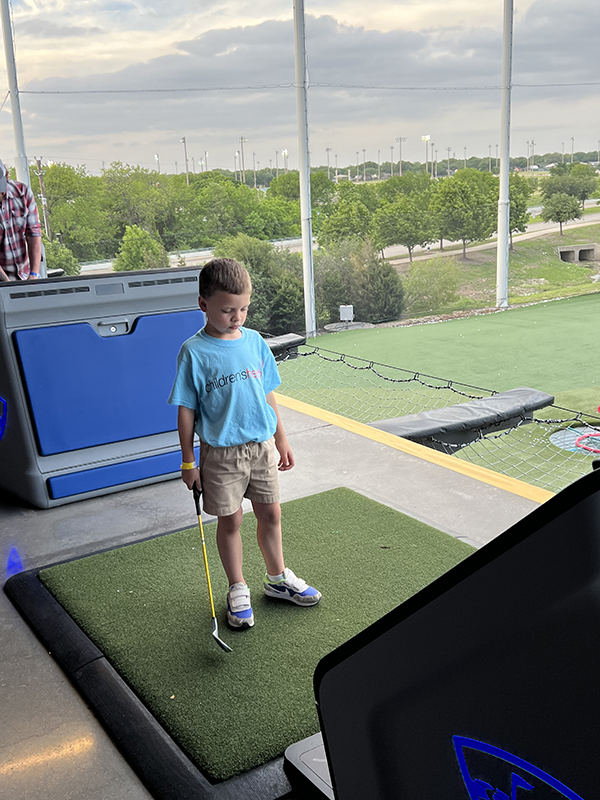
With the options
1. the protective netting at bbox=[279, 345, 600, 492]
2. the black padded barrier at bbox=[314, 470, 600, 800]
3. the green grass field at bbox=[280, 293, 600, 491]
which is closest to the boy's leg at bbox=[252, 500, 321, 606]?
the black padded barrier at bbox=[314, 470, 600, 800]

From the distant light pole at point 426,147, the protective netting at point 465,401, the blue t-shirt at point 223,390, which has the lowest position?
the protective netting at point 465,401

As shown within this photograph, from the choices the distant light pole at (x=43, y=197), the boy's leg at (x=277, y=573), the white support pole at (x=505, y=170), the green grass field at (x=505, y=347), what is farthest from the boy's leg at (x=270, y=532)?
the white support pole at (x=505, y=170)

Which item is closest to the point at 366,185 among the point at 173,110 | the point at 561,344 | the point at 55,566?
the point at 173,110

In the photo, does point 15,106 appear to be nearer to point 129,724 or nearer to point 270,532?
point 270,532

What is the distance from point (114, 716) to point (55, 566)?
883 millimetres

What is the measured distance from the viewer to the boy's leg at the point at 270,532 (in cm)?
208

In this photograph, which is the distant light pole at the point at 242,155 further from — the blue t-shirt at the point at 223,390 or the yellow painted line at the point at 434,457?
the blue t-shirt at the point at 223,390

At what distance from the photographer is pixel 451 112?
40.7 feet

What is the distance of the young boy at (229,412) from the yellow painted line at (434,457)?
1084 millimetres

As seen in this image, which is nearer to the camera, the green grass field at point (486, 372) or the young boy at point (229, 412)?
the young boy at point (229, 412)

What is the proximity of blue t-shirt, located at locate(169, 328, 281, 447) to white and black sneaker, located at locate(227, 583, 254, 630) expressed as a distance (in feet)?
1.41

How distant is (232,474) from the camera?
199 cm

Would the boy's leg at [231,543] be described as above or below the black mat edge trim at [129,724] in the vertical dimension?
above

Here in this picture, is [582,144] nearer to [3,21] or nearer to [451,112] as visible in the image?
[451,112]
